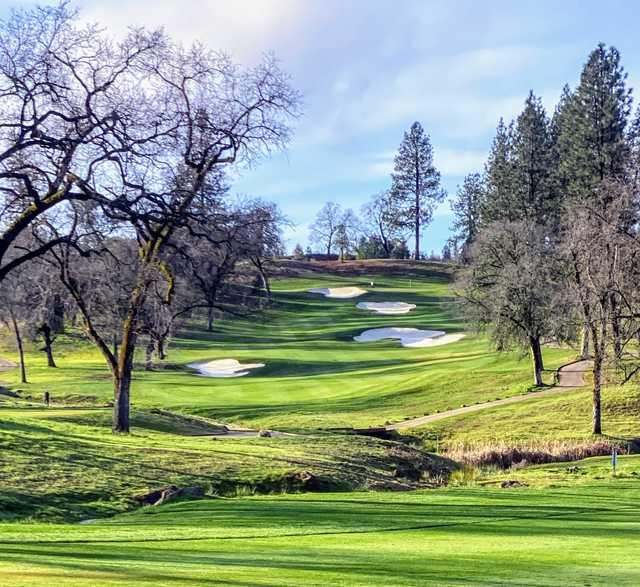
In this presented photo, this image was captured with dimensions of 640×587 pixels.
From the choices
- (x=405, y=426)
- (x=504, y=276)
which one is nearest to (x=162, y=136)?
(x=405, y=426)

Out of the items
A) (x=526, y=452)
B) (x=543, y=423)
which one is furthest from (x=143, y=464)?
(x=543, y=423)

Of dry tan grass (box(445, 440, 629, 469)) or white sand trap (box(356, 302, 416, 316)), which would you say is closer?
dry tan grass (box(445, 440, 629, 469))

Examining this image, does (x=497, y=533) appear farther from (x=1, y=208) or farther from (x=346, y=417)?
(x=346, y=417)

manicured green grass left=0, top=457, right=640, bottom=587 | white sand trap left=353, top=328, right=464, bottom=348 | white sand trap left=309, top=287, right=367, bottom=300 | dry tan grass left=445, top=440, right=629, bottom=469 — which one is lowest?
dry tan grass left=445, top=440, right=629, bottom=469

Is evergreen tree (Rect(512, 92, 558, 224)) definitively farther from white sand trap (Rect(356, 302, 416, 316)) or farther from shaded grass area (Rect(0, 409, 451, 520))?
shaded grass area (Rect(0, 409, 451, 520))

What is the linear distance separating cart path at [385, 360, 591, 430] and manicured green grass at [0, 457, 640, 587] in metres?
23.9

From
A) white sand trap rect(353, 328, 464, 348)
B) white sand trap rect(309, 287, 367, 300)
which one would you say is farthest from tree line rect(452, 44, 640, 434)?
white sand trap rect(309, 287, 367, 300)

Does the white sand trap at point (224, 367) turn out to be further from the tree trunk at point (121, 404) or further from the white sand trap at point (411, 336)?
the tree trunk at point (121, 404)

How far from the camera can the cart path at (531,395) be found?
151 ft

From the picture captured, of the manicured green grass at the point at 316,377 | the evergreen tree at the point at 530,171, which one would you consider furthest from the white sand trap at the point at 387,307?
the evergreen tree at the point at 530,171

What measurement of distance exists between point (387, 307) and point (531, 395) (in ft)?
157

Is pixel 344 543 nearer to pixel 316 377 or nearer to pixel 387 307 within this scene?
pixel 316 377

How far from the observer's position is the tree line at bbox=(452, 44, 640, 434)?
39.9 metres

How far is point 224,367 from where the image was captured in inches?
2562
